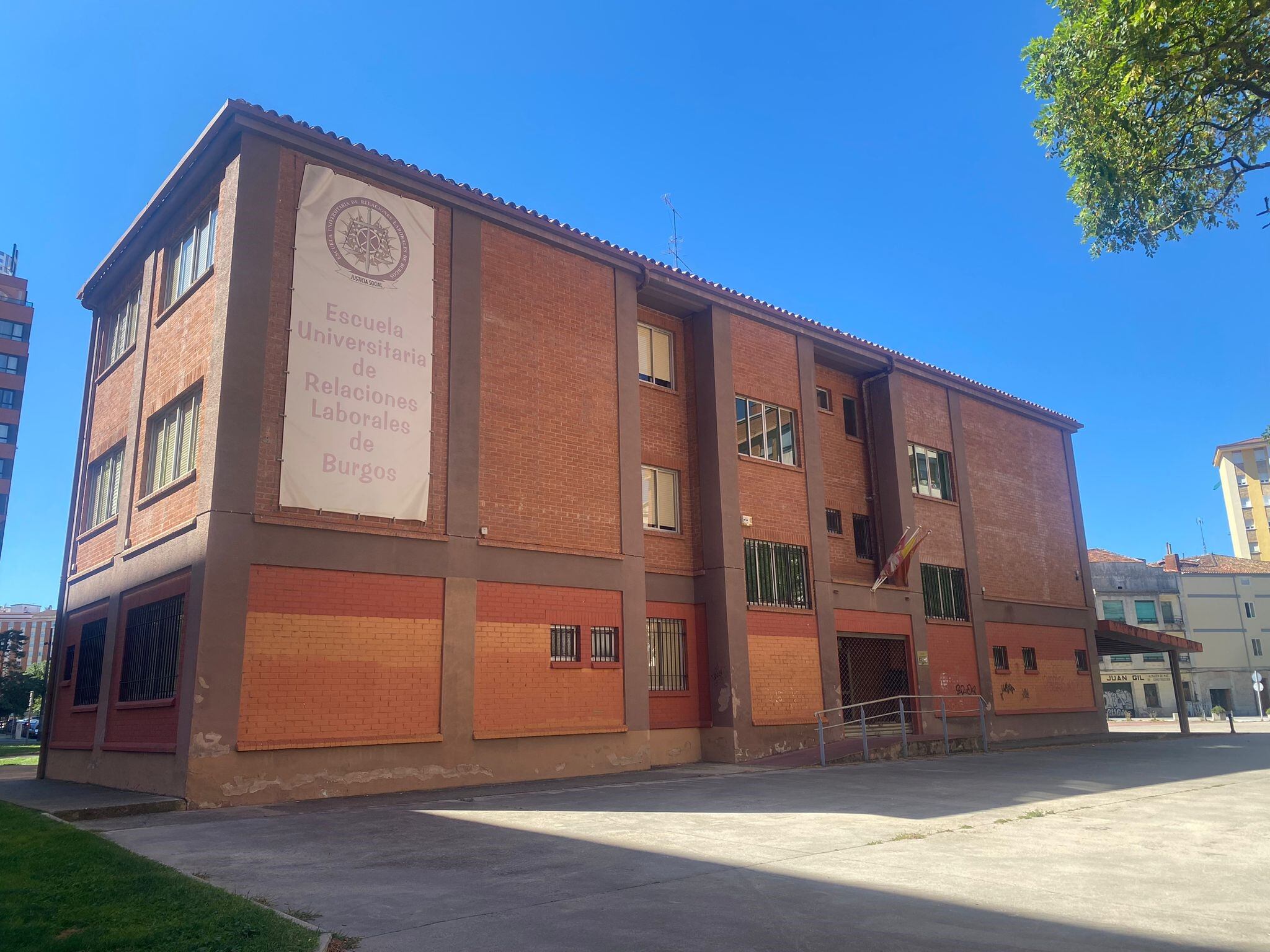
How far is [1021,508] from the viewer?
29.0m

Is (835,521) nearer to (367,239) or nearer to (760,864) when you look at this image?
(367,239)

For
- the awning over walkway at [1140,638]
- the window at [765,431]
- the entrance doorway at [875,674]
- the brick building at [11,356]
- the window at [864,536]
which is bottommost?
the entrance doorway at [875,674]

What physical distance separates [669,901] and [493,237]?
1345cm

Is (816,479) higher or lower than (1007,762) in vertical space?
higher

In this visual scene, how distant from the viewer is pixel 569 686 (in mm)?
16266

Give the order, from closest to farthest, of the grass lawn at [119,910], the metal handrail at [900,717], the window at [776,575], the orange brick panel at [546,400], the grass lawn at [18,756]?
the grass lawn at [119,910]
the orange brick panel at [546,400]
the metal handrail at [900,717]
the window at [776,575]
the grass lawn at [18,756]

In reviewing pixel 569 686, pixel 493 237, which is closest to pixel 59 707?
pixel 569 686

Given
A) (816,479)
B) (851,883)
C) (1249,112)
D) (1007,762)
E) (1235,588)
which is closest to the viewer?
(851,883)

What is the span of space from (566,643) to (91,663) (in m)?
9.14

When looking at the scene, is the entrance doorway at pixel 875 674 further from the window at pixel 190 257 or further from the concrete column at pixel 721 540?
the window at pixel 190 257

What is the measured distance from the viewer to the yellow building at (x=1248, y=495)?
8781 centimetres

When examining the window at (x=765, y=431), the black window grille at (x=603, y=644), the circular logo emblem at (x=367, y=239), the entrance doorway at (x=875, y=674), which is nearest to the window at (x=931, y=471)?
the entrance doorway at (x=875, y=674)

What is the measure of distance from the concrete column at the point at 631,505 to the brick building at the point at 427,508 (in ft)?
0.21

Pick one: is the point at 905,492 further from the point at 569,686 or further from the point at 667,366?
the point at 569,686
